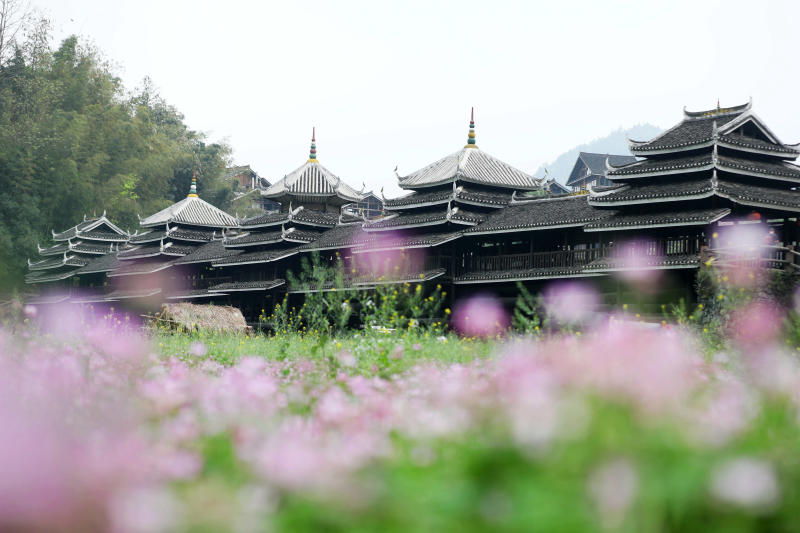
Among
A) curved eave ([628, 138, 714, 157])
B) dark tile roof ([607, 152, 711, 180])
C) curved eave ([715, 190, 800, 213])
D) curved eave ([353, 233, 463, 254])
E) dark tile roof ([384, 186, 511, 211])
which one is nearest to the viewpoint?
curved eave ([715, 190, 800, 213])

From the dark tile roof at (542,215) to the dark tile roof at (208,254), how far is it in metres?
13.2

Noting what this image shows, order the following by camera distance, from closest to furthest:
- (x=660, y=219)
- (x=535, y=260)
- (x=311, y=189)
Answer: (x=660, y=219), (x=535, y=260), (x=311, y=189)

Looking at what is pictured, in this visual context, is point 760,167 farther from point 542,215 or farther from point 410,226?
point 410,226

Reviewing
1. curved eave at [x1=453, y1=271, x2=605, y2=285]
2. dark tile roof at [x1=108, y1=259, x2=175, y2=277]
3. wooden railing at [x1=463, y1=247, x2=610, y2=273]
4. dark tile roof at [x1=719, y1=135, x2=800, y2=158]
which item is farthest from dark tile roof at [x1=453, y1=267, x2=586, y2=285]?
dark tile roof at [x1=108, y1=259, x2=175, y2=277]

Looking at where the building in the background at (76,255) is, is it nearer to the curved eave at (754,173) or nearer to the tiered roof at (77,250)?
the tiered roof at (77,250)

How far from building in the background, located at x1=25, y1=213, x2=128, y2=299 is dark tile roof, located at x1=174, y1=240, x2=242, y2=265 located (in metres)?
7.64

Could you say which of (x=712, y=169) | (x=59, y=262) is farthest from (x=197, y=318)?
(x=59, y=262)

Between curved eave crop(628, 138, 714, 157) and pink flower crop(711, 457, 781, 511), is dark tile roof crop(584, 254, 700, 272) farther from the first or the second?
pink flower crop(711, 457, 781, 511)

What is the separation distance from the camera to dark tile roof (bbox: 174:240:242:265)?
3469 centimetres

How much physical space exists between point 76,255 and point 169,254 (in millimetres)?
9079

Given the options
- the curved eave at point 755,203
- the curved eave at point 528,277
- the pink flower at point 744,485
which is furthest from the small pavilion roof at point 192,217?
the pink flower at point 744,485

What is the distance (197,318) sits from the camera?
2259cm

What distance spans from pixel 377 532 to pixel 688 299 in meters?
19.6

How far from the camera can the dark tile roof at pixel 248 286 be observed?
1206 inches
